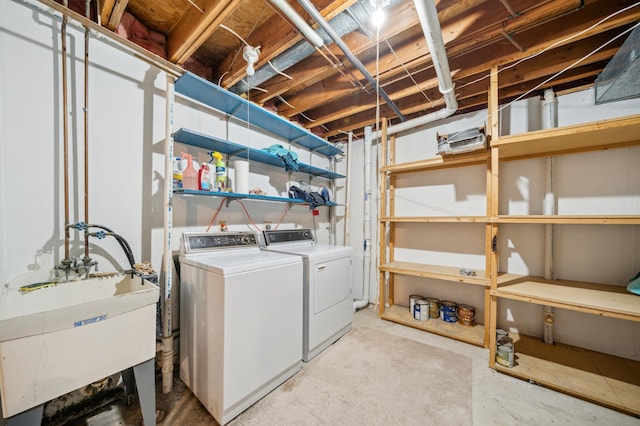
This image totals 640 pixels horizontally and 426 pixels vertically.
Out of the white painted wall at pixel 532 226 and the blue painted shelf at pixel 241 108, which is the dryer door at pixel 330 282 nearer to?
the white painted wall at pixel 532 226

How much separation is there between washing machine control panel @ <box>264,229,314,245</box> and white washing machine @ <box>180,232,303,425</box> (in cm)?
54

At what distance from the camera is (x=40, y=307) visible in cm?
111

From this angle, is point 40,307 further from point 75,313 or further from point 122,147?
point 122,147

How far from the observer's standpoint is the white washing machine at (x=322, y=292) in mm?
1831

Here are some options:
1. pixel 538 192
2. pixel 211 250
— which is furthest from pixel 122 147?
pixel 538 192

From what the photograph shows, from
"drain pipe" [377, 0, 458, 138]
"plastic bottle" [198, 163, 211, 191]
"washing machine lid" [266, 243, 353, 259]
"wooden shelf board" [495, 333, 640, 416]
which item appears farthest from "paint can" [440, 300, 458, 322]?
"plastic bottle" [198, 163, 211, 191]

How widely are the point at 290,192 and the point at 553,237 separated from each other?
2682mm

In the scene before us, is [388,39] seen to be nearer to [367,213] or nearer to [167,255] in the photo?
[367,213]

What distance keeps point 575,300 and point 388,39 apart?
2377 millimetres

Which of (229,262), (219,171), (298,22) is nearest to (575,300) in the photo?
(229,262)

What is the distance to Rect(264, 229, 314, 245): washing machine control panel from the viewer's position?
2.27 metres

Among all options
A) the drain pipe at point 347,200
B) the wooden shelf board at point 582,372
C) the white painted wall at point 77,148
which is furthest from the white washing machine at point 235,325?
the wooden shelf board at point 582,372

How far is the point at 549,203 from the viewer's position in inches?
82.4

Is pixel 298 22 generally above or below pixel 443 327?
above
